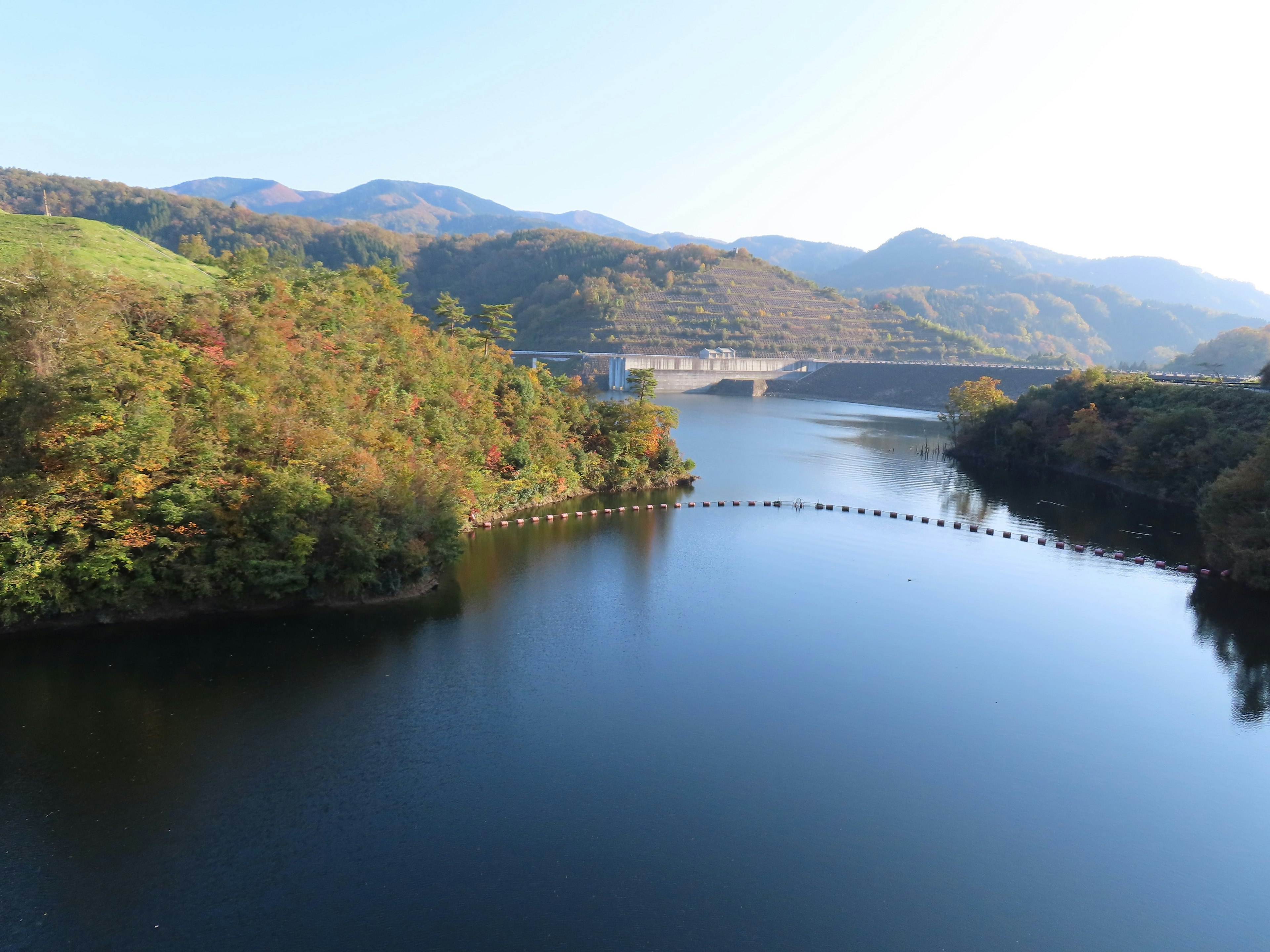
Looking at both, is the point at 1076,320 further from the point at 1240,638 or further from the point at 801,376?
the point at 1240,638

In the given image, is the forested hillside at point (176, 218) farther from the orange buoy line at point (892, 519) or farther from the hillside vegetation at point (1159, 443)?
A: the hillside vegetation at point (1159, 443)

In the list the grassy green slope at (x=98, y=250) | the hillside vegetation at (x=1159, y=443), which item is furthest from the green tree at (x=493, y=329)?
the hillside vegetation at (x=1159, y=443)

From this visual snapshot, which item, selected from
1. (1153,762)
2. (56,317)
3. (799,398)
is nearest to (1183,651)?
(1153,762)

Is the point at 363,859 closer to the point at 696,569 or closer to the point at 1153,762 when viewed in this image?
the point at 1153,762

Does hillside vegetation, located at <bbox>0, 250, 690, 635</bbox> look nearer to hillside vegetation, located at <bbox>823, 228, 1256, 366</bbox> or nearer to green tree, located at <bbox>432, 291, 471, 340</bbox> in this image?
green tree, located at <bbox>432, 291, 471, 340</bbox>

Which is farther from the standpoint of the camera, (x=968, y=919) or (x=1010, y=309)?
(x=1010, y=309)
